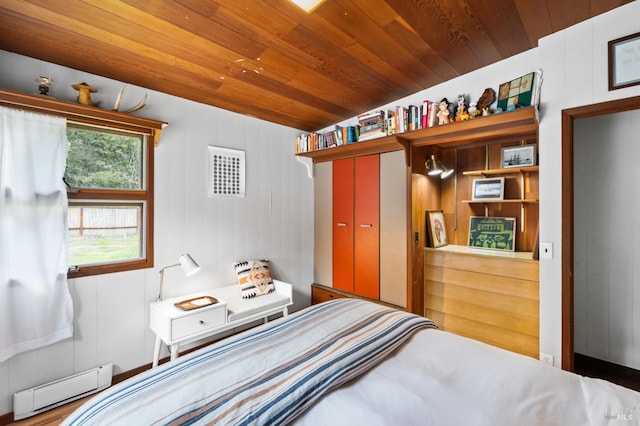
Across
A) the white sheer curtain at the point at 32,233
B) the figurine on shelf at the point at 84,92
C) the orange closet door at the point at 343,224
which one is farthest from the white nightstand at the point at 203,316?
the figurine on shelf at the point at 84,92

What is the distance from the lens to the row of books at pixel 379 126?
7.61 feet

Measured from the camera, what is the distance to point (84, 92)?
1.91m

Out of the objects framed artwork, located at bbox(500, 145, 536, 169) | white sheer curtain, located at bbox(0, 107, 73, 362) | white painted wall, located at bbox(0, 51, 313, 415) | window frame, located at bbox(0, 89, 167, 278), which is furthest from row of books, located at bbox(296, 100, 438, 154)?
white sheer curtain, located at bbox(0, 107, 73, 362)

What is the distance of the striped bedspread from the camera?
86 cm

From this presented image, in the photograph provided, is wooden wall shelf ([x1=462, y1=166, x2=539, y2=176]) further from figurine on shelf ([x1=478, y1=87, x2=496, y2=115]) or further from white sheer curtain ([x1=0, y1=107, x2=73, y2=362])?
white sheer curtain ([x1=0, y1=107, x2=73, y2=362])

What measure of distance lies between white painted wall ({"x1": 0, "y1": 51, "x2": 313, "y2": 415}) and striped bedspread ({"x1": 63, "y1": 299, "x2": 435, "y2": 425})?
4.38 feet

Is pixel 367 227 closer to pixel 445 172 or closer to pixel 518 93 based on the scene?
pixel 445 172

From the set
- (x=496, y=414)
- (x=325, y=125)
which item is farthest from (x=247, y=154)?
(x=496, y=414)

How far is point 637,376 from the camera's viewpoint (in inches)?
81.4

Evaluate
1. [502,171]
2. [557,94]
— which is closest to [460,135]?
[502,171]

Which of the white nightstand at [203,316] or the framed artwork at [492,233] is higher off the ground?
the framed artwork at [492,233]

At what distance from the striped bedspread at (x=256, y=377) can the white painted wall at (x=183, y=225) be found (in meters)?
1.34

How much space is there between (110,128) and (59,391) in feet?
5.91

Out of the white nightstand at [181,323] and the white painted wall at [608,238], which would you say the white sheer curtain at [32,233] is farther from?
the white painted wall at [608,238]
